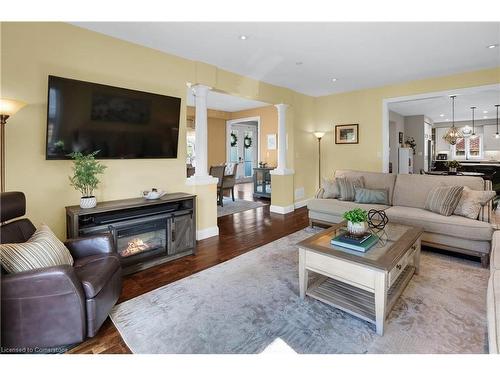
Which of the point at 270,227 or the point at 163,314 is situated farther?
the point at 270,227

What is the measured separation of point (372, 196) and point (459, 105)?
233 inches

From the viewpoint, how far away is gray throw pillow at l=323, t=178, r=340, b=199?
4418 mm

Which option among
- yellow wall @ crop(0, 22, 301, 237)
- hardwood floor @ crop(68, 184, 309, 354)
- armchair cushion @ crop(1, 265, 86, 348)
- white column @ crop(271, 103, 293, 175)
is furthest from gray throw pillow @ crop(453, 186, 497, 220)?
armchair cushion @ crop(1, 265, 86, 348)

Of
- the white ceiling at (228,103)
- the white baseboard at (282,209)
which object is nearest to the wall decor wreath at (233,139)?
the white ceiling at (228,103)

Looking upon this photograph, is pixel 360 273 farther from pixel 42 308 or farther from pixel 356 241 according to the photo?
pixel 42 308

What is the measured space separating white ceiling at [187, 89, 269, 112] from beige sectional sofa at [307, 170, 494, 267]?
370cm

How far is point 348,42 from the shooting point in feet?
10.9

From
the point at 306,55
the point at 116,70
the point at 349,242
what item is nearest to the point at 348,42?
the point at 306,55

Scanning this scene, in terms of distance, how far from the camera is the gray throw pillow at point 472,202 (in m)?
3.16

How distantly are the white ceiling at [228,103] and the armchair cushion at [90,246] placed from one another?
513cm

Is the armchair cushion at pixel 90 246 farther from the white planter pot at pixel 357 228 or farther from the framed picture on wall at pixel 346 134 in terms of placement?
the framed picture on wall at pixel 346 134

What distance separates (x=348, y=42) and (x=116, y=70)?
2.80m
